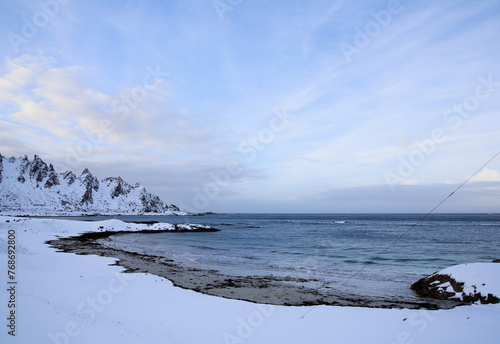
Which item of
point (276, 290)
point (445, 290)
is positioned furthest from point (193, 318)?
point (445, 290)

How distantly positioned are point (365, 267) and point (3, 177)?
541 ft

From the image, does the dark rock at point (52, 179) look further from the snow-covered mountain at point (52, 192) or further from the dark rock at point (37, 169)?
the dark rock at point (37, 169)

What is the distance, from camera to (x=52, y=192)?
471ft

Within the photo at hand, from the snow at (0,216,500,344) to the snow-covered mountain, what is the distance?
125 metres

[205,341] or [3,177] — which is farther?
[3,177]

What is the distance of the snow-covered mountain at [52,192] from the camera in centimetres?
12288

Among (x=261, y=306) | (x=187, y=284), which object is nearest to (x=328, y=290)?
(x=261, y=306)

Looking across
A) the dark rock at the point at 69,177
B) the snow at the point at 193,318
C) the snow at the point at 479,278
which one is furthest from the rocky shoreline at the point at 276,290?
the dark rock at the point at 69,177

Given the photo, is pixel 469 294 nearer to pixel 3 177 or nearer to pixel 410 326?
pixel 410 326

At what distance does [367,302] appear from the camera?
12.3 m
